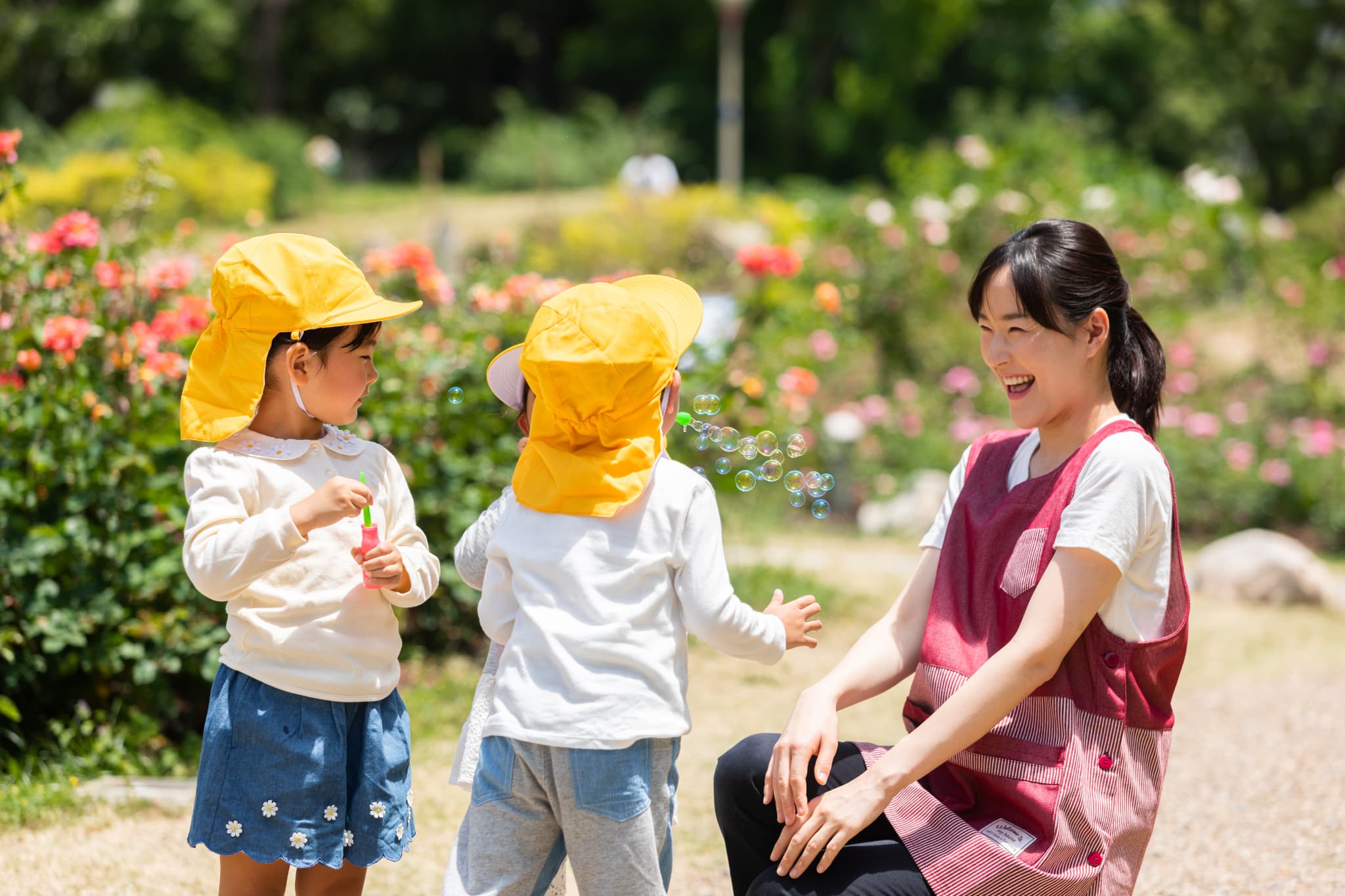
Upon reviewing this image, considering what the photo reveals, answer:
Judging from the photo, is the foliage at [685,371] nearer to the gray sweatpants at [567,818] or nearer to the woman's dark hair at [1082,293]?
the gray sweatpants at [567,818]

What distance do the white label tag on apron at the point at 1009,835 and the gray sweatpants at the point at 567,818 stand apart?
505 millimetres

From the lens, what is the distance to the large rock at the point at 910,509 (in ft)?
24.7

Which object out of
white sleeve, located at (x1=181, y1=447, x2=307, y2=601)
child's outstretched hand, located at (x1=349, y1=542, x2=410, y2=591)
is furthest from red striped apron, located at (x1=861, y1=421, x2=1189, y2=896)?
white sleeve, located at (x1=181, y1=447, x2=307, y2=601)

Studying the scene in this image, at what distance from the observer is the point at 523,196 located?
871 inches

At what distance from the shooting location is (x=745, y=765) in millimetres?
2150

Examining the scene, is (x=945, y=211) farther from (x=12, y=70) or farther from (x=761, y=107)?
(x=12, y=70)

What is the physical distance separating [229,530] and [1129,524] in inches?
55.6

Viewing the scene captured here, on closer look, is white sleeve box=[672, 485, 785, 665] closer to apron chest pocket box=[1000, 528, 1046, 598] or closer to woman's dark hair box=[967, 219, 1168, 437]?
apron chest pocket box=[1000, 528, 1046, 598]

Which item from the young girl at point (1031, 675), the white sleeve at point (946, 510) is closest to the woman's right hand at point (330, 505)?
the young girl at point (1031, 675)

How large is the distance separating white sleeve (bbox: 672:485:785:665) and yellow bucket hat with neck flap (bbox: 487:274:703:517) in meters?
0.11

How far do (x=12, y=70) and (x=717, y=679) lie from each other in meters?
25.7

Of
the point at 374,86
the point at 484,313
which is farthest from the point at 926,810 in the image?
the point at 374,86

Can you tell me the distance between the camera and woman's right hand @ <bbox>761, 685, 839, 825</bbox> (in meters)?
2.02

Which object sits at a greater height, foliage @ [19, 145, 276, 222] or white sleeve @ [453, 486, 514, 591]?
white sleeve @ [453, 486, 514, 591]
